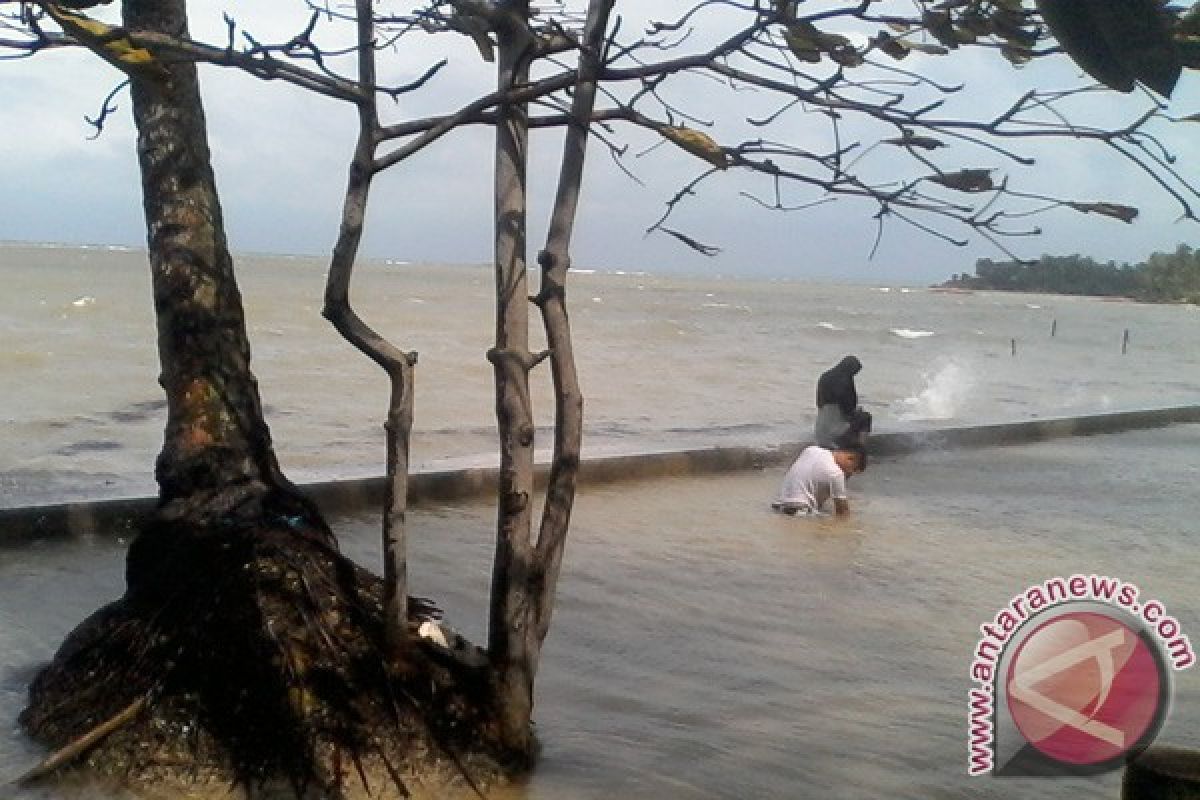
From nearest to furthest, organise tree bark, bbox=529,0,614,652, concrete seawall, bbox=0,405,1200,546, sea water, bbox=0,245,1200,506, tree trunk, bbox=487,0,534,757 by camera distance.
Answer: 1. tree bark, bbox=529,0,614,652
2. tree trunk, bbox=487,0,534,757
3. concrete seawall, bbox=0,405,1200,546
4. sea water, bbox=0,245,1200,506

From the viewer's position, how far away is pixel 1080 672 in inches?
140

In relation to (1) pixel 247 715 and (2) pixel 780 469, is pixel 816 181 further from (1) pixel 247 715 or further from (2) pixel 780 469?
(2) pixel 780 469

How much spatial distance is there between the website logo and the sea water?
5.77 meters

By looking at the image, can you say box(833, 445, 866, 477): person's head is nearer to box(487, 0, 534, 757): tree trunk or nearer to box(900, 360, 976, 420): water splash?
box(487, 0, 534, 757): tree trunk

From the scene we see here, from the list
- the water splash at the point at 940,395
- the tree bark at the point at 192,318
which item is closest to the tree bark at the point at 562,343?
the tree bark at the point at 192,318

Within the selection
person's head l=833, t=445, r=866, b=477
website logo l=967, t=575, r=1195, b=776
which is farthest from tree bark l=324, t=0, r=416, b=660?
person's head l=833, t=445, r=866, b=477

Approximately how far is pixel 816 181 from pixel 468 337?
89.2 feet

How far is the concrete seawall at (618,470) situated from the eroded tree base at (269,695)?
10.9 feet

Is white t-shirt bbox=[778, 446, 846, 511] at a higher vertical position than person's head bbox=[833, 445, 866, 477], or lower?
lower

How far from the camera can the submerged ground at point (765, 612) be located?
442 cm

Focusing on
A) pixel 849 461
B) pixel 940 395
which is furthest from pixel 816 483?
pixel 940 395

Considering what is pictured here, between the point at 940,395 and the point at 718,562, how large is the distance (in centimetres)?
1561

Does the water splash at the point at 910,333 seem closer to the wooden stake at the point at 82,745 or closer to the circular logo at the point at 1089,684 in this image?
the circular logo at the point at 1089,684

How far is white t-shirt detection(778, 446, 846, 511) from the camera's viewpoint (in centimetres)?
922
